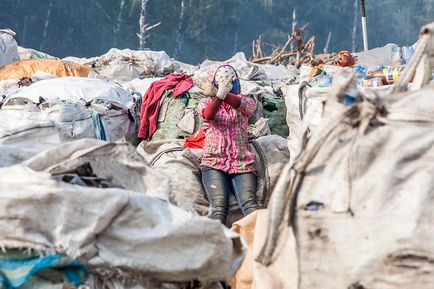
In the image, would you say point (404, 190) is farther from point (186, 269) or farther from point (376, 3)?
point (376, 3)

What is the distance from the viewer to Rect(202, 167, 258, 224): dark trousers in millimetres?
4855

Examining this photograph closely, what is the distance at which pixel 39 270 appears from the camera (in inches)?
86.3

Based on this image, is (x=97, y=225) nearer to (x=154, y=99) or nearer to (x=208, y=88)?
(x=208, y=88)

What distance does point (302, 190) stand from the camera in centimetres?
226

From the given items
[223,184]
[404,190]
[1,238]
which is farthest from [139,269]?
[223,184]

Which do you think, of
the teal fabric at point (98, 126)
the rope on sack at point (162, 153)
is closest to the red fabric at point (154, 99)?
the teal fabric at point (98, 126)

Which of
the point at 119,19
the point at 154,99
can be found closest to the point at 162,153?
the point at 154,99

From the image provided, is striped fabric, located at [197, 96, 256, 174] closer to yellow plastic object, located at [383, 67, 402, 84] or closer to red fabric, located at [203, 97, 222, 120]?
red fabric, located at [203, 97, 222, 120]

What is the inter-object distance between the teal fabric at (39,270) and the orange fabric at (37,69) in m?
6.62

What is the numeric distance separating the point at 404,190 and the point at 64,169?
985 mm

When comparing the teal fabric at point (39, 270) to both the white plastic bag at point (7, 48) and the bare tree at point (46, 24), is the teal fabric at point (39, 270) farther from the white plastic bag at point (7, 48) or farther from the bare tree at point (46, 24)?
the bare tree at point (46, 24)

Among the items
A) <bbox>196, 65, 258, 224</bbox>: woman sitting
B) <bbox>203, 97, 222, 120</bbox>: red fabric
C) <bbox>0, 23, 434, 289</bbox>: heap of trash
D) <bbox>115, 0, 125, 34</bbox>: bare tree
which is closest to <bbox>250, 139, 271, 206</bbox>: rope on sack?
<bbox>196, 65, 258, 224</bbox>: woman sitting

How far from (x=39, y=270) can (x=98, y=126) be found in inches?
143

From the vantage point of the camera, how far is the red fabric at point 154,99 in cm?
648
